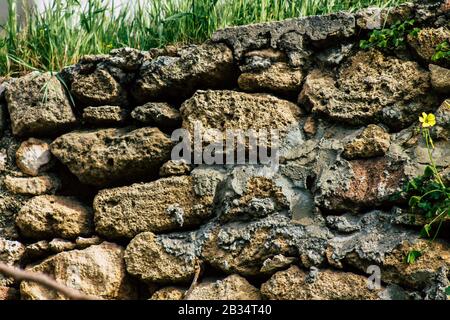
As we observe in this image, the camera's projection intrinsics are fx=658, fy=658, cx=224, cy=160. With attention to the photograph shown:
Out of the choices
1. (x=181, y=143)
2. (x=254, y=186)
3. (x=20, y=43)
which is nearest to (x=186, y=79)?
(x=181, y=143)

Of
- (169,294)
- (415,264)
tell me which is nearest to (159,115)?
(169,294)

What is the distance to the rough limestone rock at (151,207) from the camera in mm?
2488

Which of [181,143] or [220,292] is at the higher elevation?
[181,143]

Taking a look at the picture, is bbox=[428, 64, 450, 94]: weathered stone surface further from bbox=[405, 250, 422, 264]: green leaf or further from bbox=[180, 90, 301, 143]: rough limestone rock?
bbox=[405, 250, 422, 264]: green leaf

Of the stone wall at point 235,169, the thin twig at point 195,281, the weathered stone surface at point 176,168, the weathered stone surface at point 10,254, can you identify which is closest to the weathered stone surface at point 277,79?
the stone wall at point 235,169

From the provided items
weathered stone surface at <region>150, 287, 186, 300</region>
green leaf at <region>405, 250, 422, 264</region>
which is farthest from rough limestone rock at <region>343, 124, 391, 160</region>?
weathered stone surface at <region>150, 287, 186, 300</region>

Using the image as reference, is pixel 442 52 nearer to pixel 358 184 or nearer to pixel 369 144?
pixel 369 144

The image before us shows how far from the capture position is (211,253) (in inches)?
94.4

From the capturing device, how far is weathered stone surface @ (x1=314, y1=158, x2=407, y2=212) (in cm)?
227

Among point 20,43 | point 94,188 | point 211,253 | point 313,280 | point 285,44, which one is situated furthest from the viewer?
point 20,43

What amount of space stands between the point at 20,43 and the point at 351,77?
5.18ft

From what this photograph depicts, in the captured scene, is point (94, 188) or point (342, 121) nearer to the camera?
point (342, 121)

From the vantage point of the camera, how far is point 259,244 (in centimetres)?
235

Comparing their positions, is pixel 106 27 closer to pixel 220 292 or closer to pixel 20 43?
pixel 20 43
